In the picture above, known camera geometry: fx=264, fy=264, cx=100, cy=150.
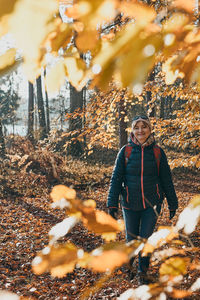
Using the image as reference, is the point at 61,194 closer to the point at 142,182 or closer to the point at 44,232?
the point at 142,182

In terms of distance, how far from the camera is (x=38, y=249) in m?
4.84

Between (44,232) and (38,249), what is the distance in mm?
643

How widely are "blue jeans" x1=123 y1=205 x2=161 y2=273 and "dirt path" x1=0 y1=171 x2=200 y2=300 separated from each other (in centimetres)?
44

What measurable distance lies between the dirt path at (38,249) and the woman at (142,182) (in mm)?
723

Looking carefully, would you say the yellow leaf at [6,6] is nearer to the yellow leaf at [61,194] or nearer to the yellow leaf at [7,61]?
the yellow leaf at [7,61]

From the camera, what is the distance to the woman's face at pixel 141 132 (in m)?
3.17

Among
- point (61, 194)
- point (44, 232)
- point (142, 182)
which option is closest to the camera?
point (61, 194)

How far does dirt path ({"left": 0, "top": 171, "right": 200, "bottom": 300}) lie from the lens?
3.60 meters

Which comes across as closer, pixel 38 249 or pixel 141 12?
pixel 141 12

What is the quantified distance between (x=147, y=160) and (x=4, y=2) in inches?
106

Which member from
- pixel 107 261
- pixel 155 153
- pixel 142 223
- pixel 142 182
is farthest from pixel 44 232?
pixel 107 261

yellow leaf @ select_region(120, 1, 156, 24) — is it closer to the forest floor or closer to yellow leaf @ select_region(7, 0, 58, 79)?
yellow leaf @ select_region(7, 0, 58, 79)

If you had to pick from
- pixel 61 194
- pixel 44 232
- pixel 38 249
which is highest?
pixel 61 194

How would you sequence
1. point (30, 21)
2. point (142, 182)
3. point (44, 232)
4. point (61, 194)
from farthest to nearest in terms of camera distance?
point (44, 232), point (142, 182), point (61, 194), point (30, 21)
